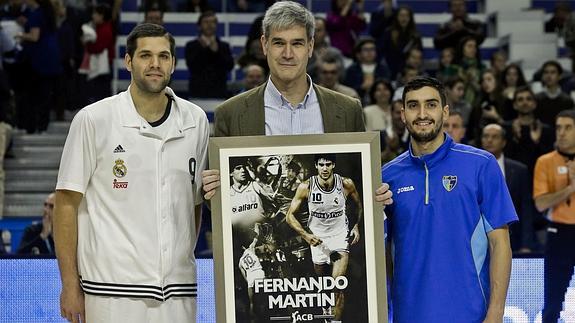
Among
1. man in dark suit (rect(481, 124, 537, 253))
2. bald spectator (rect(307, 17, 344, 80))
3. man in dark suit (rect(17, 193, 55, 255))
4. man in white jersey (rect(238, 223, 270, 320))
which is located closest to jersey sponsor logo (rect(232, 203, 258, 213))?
man in white jersey (rect(238, 223, 270, 320))

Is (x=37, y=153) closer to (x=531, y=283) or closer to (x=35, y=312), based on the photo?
(x=35, y=312)

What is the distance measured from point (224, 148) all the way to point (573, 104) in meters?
8.42

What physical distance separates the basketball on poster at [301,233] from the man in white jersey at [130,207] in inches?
12.5

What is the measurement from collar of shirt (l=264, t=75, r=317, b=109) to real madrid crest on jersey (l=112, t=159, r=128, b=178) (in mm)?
715

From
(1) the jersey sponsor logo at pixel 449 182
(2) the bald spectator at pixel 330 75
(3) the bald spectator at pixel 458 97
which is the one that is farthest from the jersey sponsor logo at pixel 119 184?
(3) the bald spectator at pixel 458 97

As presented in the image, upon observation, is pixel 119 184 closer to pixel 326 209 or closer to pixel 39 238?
pixel 326 209

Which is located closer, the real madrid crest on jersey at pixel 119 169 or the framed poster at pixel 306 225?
the framed poster at pixel 306 225

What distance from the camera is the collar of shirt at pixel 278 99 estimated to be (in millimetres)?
5375

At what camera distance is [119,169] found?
525 centimetres

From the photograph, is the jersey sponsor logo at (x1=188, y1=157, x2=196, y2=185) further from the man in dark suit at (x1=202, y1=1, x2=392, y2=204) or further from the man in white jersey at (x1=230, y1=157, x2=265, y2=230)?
the man in white jersey at (x1=230, y1=157, x2=265, y2=230)

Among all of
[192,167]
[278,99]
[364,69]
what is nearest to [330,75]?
[364,69]

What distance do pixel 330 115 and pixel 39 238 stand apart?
4720 mm

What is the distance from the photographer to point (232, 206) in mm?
5137

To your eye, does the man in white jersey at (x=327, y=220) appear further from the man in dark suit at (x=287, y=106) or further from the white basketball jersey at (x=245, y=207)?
the man in dark suit at (x=287, y=106)
